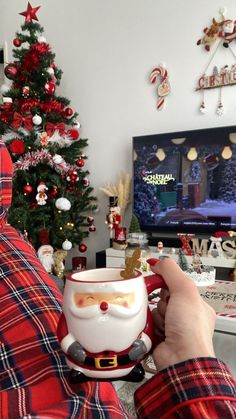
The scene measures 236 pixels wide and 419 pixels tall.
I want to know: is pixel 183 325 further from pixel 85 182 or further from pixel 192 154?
pixel 85 182

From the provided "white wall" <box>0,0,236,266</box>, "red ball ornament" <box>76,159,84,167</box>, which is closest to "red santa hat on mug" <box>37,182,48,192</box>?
"red ball ornament" <box>76,159,84,167</box>

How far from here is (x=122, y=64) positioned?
2.73m

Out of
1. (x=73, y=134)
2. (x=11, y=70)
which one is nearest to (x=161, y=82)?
(x=73, y=134)

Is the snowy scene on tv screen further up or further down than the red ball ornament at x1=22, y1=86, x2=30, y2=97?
further down

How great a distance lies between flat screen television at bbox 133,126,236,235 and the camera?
88.1 inches

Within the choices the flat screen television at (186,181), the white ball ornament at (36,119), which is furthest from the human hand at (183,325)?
the white ball ornament at (36,119)

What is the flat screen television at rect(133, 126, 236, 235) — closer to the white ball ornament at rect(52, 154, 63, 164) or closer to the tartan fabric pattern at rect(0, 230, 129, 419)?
the white ball ornament at rect(52, 154, 63, 164)

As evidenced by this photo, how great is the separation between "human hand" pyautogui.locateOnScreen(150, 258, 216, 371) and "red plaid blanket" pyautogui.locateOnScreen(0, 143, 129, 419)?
13 cm

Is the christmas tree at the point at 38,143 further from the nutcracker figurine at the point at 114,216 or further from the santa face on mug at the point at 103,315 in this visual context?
the santa face on mug at the point at 103,315

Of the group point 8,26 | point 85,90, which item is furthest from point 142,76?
point 8,26

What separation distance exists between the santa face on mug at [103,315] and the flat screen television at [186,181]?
6.58ft

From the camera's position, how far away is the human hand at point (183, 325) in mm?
354

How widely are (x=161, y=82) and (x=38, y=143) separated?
3.36 ft

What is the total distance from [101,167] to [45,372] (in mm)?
2516
